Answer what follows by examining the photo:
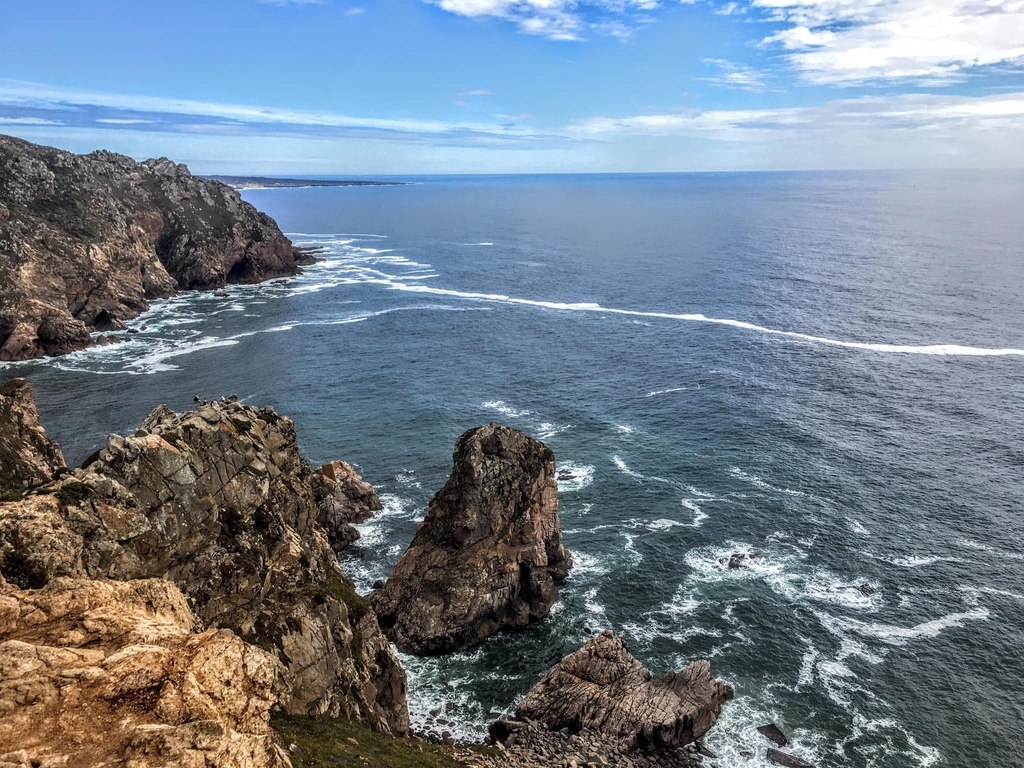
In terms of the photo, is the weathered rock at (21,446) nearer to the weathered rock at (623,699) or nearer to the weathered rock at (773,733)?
the weathered rock at (623,699)

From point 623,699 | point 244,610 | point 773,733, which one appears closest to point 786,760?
point 773,733

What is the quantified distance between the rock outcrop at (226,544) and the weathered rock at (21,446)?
7.96 metres

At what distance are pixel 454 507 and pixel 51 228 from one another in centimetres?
14669

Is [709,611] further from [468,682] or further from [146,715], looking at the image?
[146,715]

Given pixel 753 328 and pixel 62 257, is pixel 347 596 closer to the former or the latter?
pixel 753 328

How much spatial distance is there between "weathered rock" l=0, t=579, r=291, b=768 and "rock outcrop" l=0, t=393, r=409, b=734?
4.39 meters

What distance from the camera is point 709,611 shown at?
64.5 meters

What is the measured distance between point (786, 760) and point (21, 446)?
186 ft

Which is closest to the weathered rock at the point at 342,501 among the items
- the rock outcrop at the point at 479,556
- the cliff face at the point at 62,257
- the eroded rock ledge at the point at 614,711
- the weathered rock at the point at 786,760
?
the rock outcrop at the point at 479,556

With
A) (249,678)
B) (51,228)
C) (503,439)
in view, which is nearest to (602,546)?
(503,439)

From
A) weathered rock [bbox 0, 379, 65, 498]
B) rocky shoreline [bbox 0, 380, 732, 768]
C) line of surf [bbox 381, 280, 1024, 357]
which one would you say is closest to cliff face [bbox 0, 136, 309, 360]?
line of surf [bbox 381, 280, 1024, 357]

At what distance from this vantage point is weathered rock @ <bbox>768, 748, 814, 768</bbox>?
1898 inches

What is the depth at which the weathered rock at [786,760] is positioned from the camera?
158 ft

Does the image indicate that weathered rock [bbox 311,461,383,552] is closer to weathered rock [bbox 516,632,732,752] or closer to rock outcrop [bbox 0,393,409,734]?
rock outcrop [bbox 0,393,409,734]
